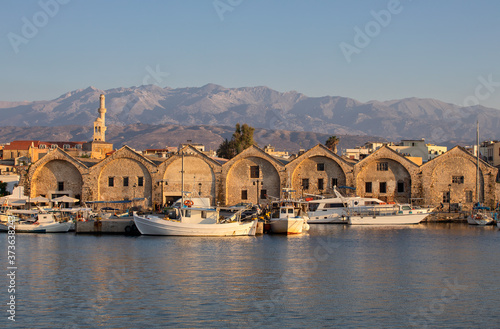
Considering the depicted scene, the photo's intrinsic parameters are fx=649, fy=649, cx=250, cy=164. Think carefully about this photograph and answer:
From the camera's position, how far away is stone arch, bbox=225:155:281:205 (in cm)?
8350

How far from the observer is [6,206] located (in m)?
75.8

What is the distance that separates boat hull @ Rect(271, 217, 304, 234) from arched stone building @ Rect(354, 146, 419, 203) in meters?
21.3

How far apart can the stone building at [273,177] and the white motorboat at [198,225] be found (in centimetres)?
2150

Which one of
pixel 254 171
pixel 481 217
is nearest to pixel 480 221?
pixel 481 217

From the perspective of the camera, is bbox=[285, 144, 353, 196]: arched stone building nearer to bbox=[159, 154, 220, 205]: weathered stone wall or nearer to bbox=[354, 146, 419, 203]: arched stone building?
bbox=[354, 146, 419, 203]: arched stone building

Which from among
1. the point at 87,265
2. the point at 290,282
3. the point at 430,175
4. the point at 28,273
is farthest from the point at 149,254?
the point at 430,175

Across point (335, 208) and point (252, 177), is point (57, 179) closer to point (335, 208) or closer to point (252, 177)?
point (252, 177)

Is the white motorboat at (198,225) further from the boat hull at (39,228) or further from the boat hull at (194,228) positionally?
the boat hull at (39,228)

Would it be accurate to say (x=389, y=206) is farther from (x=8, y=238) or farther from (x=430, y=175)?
(x=8, y=238)

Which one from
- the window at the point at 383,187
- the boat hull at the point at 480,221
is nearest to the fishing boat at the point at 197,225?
the window at the point at 383,187

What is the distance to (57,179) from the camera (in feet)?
281

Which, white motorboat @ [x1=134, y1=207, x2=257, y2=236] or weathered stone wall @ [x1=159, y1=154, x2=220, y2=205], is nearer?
white motorboat @ [x1=134, y1=207, x2=257, y2=236]

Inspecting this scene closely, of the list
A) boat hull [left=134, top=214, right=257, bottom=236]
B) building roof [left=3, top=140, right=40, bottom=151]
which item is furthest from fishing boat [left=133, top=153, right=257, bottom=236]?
building roof [left=3, top=140, right=40, bottom=151]

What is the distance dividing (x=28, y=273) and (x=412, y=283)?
76.1 feet
